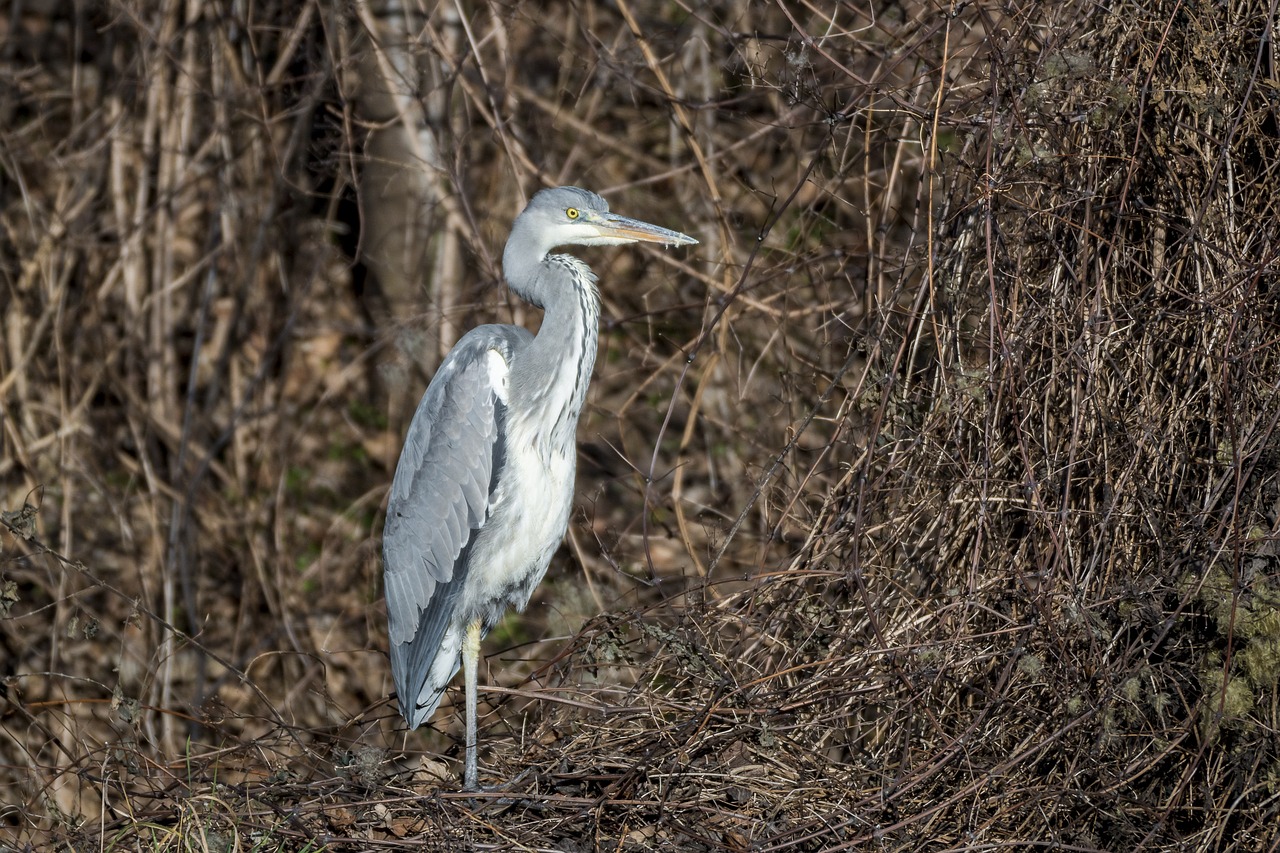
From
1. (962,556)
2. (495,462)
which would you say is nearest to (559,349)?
(495,462)

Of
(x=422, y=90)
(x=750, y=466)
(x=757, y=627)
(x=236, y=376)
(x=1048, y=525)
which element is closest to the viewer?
(x=1048, y=525)

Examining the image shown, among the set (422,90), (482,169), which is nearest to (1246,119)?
(422,90)

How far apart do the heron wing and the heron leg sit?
0.07 meters

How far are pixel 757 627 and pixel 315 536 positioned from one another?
3.71 metres

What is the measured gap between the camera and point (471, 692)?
3.57 metres

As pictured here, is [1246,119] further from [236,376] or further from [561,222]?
[236,376]

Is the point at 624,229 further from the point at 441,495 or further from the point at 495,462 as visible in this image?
the point at 441,495

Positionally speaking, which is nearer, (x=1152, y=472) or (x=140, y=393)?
(x=1152, y=472)

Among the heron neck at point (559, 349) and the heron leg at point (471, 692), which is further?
the heron neck at point (559, 349)

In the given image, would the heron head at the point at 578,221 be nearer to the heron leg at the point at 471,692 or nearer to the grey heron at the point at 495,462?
the grey heron at the point at 495,462

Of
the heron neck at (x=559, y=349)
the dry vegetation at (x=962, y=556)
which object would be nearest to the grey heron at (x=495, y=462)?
the heron neck at (x=559, y=349)

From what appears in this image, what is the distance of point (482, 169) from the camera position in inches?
259

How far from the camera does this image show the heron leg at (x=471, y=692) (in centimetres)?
342

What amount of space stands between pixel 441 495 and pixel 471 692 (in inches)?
21.9
